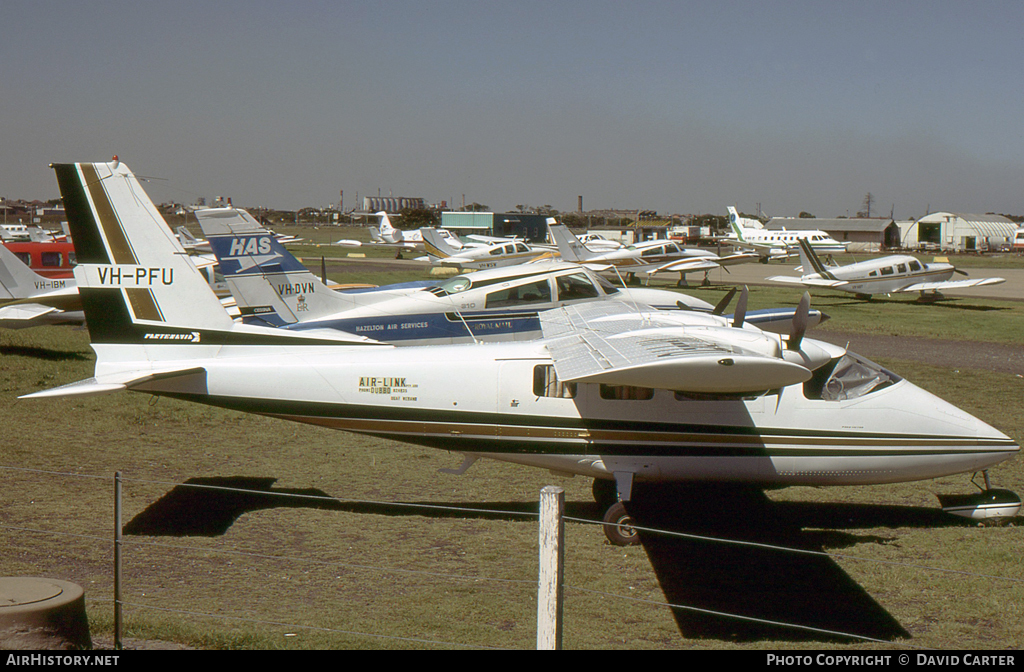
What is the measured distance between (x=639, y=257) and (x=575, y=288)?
2857cm

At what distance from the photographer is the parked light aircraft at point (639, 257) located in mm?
43812

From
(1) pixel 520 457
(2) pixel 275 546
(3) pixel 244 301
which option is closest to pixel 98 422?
(3) pixel 244 301

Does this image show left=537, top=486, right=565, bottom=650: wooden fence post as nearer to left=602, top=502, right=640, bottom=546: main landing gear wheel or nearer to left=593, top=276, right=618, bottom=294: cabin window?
left=602, top=502, right=640, bottom=546: main landing gear wheel

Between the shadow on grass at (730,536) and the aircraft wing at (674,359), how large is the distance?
162 centimetres

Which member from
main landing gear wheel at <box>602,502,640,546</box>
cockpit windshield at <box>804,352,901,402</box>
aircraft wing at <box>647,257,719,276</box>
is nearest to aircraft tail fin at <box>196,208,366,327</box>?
main landing gear wheel at <box>602,502,640,546</box>

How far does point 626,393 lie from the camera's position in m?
9.69

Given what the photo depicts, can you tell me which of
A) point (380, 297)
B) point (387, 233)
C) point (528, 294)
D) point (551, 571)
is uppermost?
point (387, 233)

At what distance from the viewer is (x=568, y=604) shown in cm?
783

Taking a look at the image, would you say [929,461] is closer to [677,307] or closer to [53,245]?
[677,307]

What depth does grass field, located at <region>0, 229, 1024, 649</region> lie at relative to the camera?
7.24m

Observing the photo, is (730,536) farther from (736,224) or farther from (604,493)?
(736,224)

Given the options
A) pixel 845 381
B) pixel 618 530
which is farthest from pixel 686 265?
pixel 618 530

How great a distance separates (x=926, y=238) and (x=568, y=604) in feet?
418

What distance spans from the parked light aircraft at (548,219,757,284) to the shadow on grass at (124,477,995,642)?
32694 millimetres
